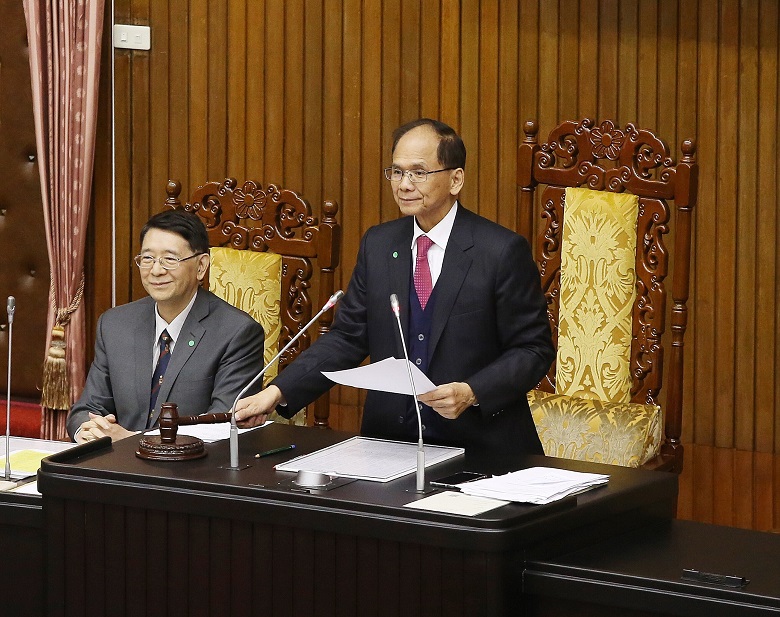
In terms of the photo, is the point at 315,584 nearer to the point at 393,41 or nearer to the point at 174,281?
the point at 174,281

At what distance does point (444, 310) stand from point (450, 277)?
77mm

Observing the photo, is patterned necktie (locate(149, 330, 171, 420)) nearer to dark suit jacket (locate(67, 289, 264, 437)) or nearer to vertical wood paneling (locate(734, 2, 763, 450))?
dark suit jacket (locate(67, 289, 264, 437))

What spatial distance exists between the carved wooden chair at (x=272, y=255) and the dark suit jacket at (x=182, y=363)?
419 millimetres

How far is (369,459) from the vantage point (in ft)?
9.32

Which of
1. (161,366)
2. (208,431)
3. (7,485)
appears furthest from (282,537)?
(161,366)

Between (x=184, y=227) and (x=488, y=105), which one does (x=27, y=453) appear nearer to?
(x=184, y=227)

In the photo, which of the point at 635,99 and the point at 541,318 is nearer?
the point at 541,318

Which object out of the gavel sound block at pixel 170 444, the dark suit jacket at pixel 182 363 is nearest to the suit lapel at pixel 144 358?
the dark suit jacket at pixel 182 363

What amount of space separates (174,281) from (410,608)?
126 cm

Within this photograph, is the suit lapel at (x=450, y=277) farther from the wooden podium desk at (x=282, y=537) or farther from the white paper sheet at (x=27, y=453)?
the white paper sheet at (x=27, y=453)

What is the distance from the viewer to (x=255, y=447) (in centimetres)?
297

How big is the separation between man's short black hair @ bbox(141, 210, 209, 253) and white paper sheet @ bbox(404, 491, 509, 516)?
1158mm

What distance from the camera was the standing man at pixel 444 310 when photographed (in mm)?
3037

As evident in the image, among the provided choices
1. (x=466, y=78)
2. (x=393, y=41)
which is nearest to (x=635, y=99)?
(x=466, y=78)
